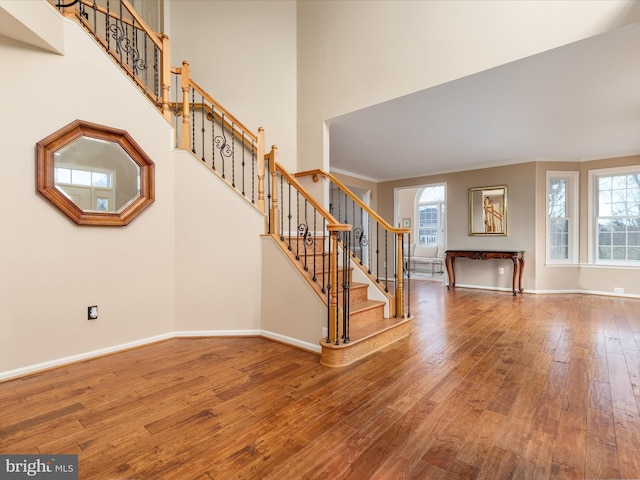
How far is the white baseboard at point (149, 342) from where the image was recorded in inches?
92.9

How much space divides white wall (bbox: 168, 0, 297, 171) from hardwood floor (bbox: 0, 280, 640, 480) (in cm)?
305

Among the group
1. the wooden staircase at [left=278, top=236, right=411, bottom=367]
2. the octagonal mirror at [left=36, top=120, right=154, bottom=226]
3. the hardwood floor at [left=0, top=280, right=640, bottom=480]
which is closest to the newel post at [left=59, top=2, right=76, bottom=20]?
the octagonal mirror at [left=36, top=120, right=154, bottom=226]

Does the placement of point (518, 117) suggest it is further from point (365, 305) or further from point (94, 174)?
point (94, 174)

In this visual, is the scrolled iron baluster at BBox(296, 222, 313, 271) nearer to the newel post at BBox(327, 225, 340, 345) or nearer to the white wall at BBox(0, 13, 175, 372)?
the newel post at BBox(327, 225, 340, 345)

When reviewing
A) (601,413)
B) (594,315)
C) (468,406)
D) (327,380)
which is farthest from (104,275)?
(594,315)

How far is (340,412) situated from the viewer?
6.08 ft

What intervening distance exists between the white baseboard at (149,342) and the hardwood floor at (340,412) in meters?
0.07

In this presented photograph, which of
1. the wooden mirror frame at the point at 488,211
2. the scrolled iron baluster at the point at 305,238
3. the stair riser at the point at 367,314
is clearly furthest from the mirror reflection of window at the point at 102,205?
the wooden mirror frame at the point at 488,211

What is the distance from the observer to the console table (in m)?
5.80

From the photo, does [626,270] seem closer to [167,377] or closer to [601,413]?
[601,413]

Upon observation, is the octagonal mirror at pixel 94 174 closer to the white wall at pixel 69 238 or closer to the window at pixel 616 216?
the white wall at pixel 69 238

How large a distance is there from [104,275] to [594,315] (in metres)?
5.89

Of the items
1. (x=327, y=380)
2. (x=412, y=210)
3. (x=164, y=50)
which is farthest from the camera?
(x=412, y=210)

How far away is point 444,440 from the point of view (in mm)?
1605
